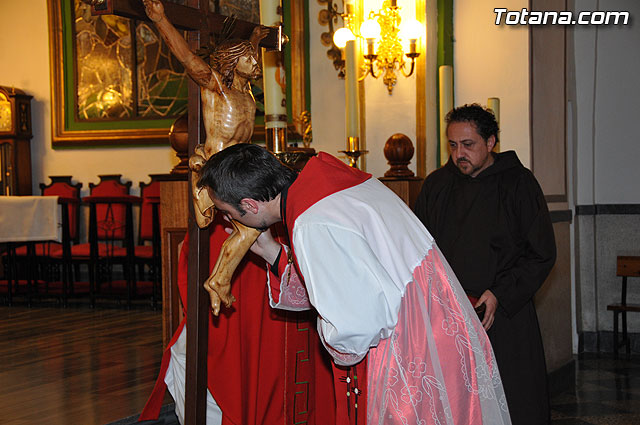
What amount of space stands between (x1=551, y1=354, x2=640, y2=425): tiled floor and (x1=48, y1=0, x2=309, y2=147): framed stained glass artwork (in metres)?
5.54

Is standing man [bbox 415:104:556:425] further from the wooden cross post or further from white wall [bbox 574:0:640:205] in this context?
white wall [bbox 574:0:640:205]

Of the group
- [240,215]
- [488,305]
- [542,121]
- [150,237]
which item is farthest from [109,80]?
[240,215]

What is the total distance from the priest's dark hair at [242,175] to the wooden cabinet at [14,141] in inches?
335

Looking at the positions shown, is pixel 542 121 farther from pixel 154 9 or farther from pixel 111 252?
pixel 111 252

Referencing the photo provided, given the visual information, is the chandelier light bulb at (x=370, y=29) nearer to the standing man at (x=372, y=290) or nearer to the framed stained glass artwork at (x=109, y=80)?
the standing man at (x=372, y=290)

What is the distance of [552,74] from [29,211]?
5328 millimetres

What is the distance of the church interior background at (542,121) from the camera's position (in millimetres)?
5422

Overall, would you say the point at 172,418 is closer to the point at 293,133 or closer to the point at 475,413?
the point at 475,413

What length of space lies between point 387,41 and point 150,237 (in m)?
4.35

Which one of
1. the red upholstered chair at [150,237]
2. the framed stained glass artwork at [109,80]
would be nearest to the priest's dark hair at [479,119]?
the red upholstered chair at [150,237]

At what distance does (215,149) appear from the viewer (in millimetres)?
2256

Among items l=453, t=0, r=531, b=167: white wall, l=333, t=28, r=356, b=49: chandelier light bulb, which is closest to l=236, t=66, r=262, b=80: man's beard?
l=333, t=28, r=356, b=49: chandelier light bulb

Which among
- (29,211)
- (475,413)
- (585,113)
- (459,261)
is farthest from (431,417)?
(29,211)

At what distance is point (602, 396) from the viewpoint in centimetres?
526
